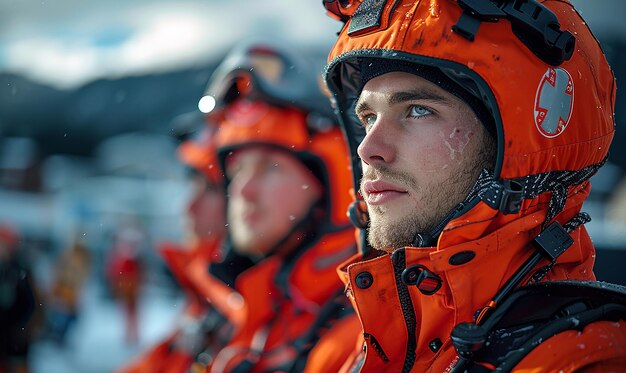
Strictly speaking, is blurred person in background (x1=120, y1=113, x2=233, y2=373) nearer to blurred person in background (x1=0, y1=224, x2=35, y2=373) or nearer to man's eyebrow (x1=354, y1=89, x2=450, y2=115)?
blurred person in background (x1=0, y1=224, x2=35, y2=373)

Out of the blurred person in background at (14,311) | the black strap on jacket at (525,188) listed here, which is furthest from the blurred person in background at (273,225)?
the blurred person in background at (14,311)

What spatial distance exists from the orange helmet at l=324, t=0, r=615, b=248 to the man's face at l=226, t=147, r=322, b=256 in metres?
1.99

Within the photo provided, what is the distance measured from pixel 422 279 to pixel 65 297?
905cm

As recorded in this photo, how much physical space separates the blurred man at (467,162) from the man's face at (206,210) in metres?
3.57

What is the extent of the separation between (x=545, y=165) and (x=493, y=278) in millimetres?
346

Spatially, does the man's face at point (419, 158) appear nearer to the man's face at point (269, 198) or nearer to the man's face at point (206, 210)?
the man's face at point (269, 198)

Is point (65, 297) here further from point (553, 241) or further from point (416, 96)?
point (553, 241)

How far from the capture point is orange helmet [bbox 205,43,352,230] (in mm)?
3834

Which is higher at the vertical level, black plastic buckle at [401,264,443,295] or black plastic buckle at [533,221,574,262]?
black plastic buckle at [533,221,574,262]

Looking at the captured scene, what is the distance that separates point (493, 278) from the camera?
5.60ft

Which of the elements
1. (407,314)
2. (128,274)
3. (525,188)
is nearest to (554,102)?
(525,188)

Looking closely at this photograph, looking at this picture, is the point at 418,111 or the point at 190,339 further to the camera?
the point at 190,339

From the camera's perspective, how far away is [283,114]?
4.10 meters

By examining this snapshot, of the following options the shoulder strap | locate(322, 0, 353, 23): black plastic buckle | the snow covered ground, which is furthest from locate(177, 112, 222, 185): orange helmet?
the snow covered ground
